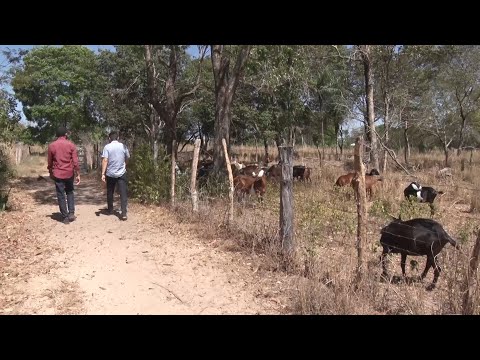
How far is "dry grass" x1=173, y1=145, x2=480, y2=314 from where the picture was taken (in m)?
4.46

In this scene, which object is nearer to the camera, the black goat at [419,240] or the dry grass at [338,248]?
the dry grass at [338,248]

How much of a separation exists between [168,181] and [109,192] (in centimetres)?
198

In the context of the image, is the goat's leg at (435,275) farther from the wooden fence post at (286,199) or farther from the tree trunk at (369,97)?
the tree trunk at (369,97)

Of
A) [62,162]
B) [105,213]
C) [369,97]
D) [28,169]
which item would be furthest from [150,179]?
[28,169]

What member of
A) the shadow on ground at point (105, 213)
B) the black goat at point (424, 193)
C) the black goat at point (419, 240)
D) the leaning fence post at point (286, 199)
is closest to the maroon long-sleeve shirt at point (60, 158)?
the shadow on ground at point (105, 213)

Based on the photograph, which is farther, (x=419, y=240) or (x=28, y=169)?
(x=28, y=169)

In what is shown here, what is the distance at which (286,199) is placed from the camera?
623 cm

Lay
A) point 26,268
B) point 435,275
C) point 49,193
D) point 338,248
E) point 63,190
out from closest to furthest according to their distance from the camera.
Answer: point 435,275, point 26,268, point 338,248, point 63,190, point 49,193

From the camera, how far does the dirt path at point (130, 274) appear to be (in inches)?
190

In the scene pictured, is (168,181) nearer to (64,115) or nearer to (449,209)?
(449,209)

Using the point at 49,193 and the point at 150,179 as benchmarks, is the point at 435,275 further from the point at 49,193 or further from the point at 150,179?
the point at 49,193

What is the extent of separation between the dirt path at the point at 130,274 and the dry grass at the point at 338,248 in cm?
41

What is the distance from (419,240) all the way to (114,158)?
6143 millimetres

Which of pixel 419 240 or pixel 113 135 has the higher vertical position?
pixel 113 135
